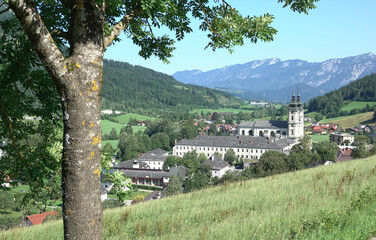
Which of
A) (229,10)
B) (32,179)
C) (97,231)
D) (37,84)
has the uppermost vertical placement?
(229,10)

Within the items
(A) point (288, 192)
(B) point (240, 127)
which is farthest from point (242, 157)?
(A) point (288, 192)

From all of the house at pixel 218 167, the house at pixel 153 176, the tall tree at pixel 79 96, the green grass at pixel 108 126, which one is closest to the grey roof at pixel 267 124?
the green grass at pixel 108 126

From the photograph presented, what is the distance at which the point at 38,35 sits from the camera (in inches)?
91.6

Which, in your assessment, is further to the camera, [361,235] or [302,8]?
[302,8]

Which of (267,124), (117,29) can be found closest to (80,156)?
(117,29)

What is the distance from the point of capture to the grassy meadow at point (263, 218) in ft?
12.7

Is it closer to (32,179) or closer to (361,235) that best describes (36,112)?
(32,179)

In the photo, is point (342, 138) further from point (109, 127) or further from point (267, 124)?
point (109, 127)

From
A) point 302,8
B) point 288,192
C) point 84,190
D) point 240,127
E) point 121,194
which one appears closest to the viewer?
point 84,190

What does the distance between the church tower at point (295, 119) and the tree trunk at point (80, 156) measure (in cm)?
10442

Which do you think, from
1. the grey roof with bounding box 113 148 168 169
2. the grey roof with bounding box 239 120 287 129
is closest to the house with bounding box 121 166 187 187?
the grey roof with bounding box 113 148 168 169

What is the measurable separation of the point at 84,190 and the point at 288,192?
534 cm

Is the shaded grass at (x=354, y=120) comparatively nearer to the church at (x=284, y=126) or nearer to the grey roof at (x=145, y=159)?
the church at (x=284, y=126)

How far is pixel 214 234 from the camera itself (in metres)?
3.86
